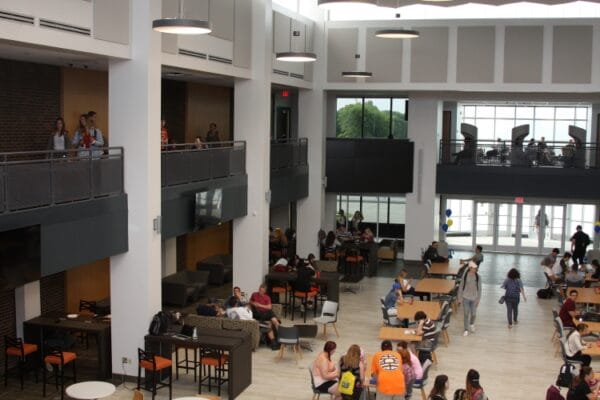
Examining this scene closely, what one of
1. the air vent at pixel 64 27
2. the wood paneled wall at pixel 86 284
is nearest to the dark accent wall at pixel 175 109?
the wood paneled wall at pixel 86 284

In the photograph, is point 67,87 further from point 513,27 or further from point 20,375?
point 513,27

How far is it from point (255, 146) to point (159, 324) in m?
7.27

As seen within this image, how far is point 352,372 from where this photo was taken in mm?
12852

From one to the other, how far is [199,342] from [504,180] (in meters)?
16.1

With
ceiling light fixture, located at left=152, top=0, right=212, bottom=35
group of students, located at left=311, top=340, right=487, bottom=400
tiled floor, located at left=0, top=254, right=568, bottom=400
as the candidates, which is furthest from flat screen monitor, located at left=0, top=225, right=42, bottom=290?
group of students, located at left=311, top=340, right=487, bottom=400

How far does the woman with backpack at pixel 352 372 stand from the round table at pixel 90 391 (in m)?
3.67

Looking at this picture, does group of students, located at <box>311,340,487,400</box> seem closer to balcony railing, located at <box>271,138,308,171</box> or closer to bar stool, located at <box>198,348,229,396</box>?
bar stool, located at <box>198,348,229,396</box>

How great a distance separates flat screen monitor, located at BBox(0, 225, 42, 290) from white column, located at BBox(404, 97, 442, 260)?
18.8 metres

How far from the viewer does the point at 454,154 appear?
94.0 ft

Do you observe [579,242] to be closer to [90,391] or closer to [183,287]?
[183,287]

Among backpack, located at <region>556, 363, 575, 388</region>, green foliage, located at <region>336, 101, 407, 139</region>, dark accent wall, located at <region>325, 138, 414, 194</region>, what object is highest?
green foliage, located at <region>336, 101, 407, 139</region>

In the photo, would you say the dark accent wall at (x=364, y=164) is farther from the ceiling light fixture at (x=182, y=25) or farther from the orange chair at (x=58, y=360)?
the ceiling light fixture at (x=182, y=25)

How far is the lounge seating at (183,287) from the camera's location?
21.6 meters

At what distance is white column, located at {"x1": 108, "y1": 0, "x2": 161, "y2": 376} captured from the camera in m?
14.4
